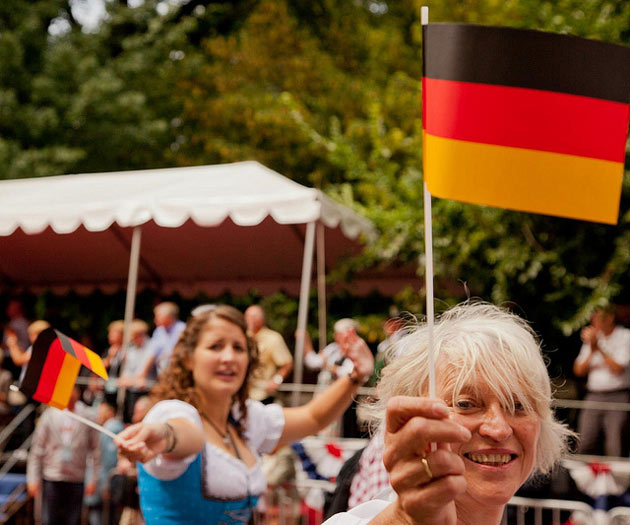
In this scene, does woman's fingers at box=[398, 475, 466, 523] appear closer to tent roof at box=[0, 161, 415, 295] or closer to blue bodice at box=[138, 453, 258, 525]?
blue bodice at box=[138, 453, 258, 525]

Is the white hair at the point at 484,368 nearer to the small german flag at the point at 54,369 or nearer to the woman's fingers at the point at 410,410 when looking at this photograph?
the woman's fingers at the point at 410,410

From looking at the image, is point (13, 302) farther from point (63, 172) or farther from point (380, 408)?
point (380, 408)

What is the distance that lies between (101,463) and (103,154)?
11384mm

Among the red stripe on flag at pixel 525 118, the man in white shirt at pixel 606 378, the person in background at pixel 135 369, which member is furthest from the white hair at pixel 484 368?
the person in background at pixel 135 369

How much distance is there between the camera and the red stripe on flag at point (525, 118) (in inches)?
70.2

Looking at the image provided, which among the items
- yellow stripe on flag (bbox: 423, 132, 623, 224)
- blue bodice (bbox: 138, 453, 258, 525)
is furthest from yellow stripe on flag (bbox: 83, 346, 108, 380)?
yellow stripe on flag (bbox: 423, 132, 623, 224)

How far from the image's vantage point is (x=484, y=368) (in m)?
2.11

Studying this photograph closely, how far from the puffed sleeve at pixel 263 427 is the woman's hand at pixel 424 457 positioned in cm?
234

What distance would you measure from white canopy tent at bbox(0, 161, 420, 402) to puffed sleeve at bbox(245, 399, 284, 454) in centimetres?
425

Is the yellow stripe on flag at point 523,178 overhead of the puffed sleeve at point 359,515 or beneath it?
overhead

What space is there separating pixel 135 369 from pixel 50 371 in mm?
6088

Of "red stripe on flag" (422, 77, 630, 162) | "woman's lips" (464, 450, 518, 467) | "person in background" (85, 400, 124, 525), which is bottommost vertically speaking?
"person in background" (85, 400, 124, 525)

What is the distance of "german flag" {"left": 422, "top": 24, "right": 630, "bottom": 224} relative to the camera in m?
1.79

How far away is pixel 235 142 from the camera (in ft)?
60.9
